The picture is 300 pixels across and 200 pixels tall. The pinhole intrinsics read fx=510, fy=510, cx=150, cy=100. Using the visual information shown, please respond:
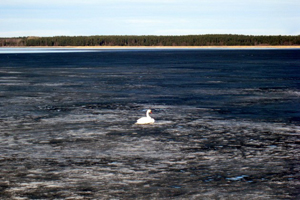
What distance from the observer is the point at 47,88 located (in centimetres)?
3022

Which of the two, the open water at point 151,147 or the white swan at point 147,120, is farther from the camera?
the white swan at point 147,120

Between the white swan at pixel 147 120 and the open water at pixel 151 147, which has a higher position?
the white swan at pixel 147 120

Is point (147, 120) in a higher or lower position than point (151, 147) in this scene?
higher

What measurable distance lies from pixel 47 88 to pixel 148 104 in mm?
10029

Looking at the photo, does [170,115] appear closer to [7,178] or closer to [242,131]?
[242,131]

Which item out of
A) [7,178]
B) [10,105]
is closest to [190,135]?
[7,178]

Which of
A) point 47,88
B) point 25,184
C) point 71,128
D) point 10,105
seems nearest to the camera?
point 25,184

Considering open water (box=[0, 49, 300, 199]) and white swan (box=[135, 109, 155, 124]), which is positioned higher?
white swan (box=[135, 109, 155, 124])

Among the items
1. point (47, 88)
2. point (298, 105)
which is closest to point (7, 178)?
point (298, 105)

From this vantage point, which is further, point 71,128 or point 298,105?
point 298,105

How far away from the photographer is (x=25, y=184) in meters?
9.95

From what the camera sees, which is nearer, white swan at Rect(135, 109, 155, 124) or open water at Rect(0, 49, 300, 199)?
open water at Rect(0, 49, 300, 199)

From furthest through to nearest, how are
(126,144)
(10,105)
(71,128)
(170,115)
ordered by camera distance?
(10,105) → (170,115) → (71,128) → (126,144)

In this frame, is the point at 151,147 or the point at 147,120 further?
the point at 147,120
